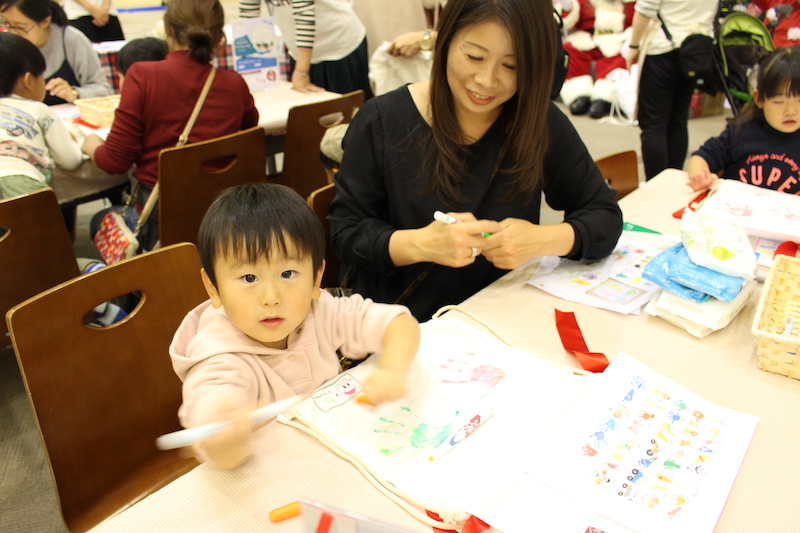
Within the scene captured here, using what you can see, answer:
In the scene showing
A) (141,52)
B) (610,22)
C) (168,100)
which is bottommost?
(168,100)

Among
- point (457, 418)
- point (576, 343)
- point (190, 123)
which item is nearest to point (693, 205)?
point (576, 343)

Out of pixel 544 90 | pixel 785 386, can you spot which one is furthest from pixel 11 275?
pixel 785 386

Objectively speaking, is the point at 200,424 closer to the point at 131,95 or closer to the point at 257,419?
the point at 257,419

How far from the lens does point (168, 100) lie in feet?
6.94

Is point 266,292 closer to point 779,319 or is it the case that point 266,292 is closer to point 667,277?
point 667,277

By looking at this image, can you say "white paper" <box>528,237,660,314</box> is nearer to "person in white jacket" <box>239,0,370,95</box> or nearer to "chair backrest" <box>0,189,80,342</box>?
"chair backrest" <box>0,189,80,342</box>

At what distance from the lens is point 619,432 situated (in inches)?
35.1

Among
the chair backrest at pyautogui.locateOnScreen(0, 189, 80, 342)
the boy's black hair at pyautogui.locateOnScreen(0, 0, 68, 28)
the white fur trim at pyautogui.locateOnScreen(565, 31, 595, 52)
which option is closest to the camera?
the chair backrest at pyautogui.locateOnScreen(0, 189, 80, 342)

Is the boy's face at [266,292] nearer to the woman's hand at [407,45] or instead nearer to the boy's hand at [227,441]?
the boy's hand at [227,441]

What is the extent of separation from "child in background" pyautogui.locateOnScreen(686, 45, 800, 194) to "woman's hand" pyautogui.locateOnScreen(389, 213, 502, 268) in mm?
1064

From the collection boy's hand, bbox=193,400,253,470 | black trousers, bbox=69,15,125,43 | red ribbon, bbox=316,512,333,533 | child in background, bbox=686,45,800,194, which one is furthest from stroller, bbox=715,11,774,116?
black trousers, bbox=69,15,125,43

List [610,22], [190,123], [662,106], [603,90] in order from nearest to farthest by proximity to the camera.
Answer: [190,123] → [662,106] → [603,90] → [610,22]

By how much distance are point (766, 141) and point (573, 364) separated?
142 centimetres

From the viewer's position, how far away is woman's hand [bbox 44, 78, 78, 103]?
107 inches
